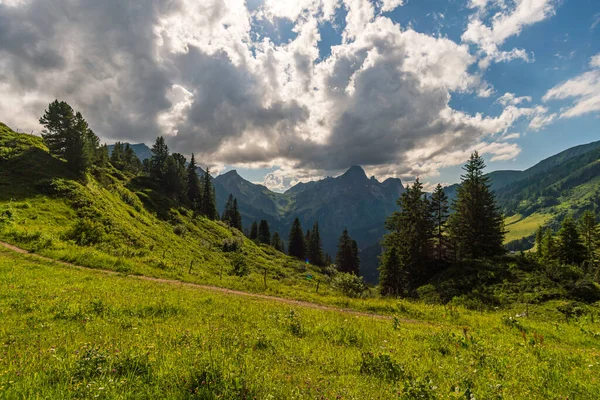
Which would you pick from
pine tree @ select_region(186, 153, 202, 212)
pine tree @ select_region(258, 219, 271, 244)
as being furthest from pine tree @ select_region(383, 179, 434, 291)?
pine tree @ select_region(186, 153, 202, 212)

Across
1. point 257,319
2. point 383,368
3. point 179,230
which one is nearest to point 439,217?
point 257,319

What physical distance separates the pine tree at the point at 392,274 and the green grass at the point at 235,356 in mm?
31046

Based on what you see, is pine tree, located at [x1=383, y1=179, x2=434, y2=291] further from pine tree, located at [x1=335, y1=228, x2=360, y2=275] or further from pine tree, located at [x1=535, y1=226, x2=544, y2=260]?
pine tree, located at [x1=335, y1=228, x2=360, y2=275]

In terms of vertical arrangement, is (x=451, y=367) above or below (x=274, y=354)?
below

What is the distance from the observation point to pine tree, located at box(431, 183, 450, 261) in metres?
48.3

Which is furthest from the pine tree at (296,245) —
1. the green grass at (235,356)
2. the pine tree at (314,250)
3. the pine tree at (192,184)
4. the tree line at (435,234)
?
the green grass at (235,356)

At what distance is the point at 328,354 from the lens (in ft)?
24.3

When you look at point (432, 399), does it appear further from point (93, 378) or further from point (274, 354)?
point (93, 378)

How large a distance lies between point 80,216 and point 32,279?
2474 centimetres

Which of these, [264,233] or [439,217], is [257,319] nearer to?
[439,217]

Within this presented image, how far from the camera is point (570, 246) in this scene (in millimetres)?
51281

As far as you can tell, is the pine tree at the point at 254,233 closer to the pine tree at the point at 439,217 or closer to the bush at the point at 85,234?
the pine tree at the point at 439,217

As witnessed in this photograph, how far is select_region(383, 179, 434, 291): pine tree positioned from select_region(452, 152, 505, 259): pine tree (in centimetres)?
544

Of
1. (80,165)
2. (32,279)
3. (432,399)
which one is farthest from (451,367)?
(80,165)
